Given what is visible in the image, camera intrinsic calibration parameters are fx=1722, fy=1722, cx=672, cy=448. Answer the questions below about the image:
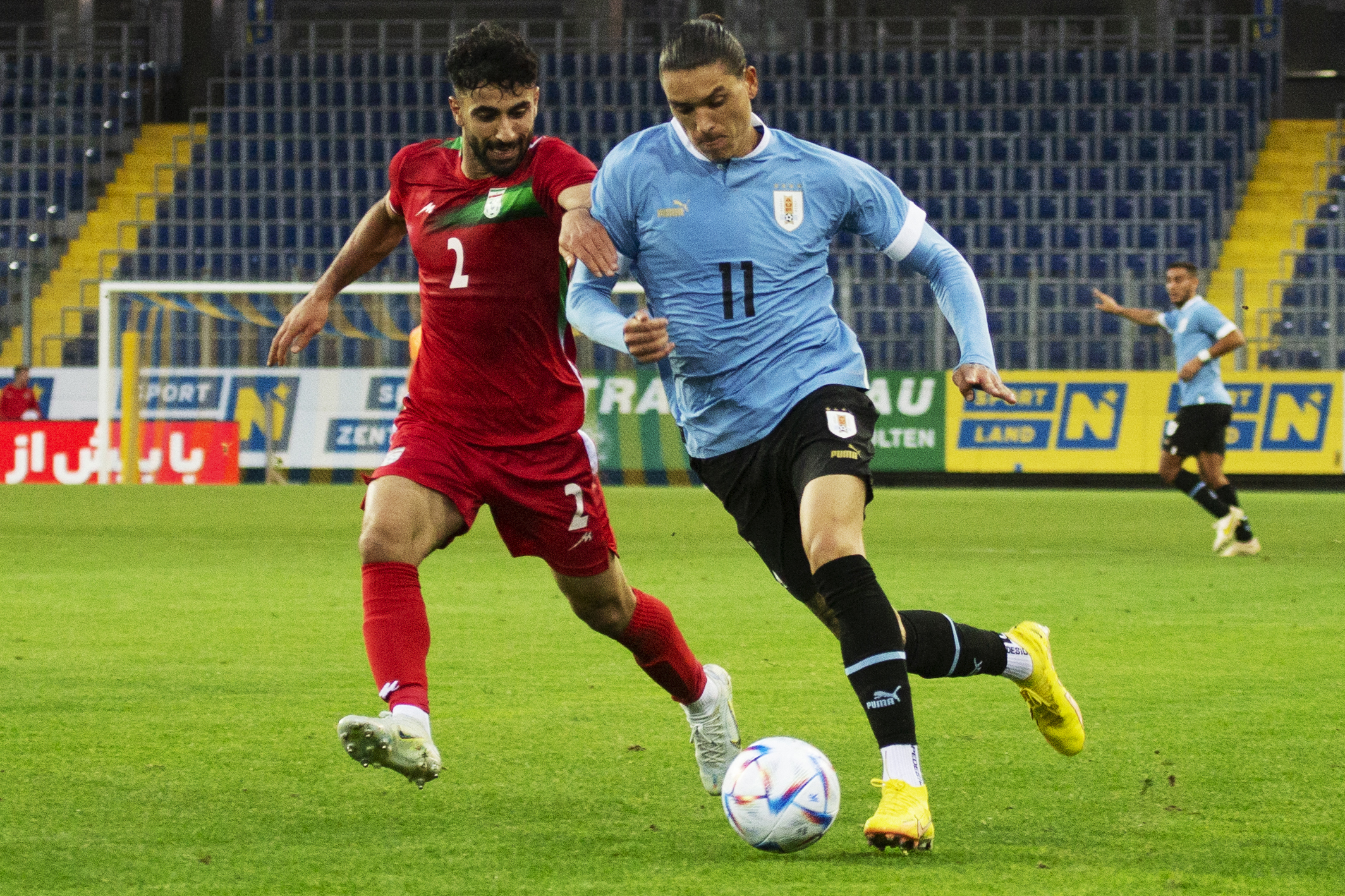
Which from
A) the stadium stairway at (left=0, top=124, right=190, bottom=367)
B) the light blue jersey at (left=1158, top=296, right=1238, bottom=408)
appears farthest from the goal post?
the light blue jersey at (left=1158, top=296, right=1238, bottom=408)

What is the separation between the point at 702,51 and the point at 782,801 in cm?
174

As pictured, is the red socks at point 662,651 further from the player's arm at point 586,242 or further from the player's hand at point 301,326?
the player's hand at point 301,326

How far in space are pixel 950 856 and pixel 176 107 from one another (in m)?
28.0

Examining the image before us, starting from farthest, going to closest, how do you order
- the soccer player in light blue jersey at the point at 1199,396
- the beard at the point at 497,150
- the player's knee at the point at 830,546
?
the soccer player in light blue jersey at the point at 1199,396, the beard at the point at 497,150, the player's knee at the point at 830,546

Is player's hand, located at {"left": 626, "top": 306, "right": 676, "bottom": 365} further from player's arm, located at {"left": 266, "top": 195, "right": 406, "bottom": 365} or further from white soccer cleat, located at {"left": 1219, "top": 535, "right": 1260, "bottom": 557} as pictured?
white soccer cleat, located at {"left": 1219, "top": 535, "right": 1260, "bottom": 557}

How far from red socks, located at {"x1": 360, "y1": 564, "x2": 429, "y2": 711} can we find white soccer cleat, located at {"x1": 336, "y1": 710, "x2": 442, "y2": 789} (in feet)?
0.49

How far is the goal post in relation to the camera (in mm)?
20391

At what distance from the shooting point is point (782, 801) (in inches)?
142

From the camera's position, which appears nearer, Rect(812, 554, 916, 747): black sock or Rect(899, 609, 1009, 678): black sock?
Rect(812, 554, 916, 747): black sock

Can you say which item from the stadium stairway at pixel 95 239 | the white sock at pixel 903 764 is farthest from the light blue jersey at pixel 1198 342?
the stadium stairway at pixel 95 239

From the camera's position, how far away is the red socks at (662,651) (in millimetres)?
4504

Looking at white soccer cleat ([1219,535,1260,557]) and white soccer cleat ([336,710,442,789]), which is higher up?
white soccer cleat ([336,710,442,789])

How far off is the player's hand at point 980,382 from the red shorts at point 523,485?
0.96 metres

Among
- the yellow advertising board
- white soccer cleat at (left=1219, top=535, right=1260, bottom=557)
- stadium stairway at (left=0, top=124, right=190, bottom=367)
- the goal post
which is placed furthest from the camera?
stadium stairway at (left=0, top=124, right=190, bottom=367)
